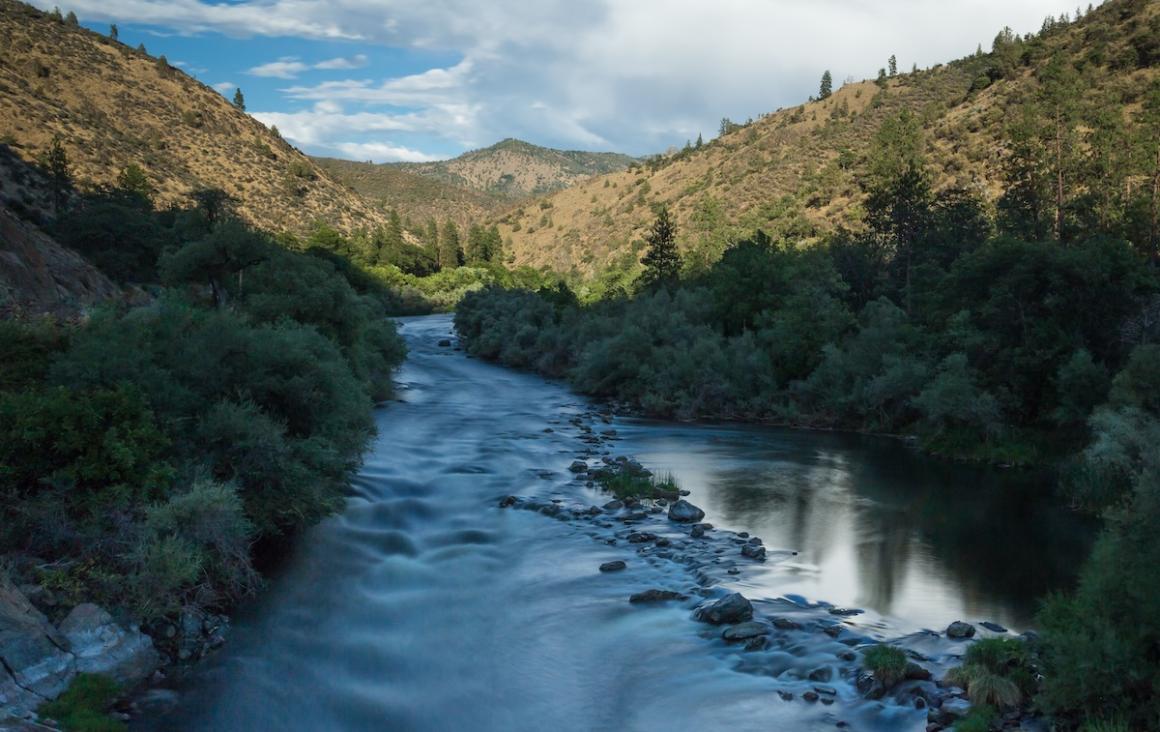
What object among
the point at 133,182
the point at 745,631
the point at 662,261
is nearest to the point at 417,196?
the point at 133,182

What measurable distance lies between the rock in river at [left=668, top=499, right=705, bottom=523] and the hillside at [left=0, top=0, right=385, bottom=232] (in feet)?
200

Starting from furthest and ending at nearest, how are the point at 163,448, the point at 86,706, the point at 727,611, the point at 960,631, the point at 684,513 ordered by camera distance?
the point at 684,513 < the point at 163,448 < the point at 727,611 < the point at 960,631 < the point at 86,706

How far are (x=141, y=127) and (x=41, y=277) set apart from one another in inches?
2993

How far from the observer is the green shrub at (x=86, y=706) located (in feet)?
33.2

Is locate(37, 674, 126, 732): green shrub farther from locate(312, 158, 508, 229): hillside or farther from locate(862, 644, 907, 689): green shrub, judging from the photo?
locate(312, 158, 508, 229): hillside

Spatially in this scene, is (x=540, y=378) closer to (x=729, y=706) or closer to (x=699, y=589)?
(x=699, y=589)

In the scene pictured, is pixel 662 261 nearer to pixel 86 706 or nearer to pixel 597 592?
pixel 597 592

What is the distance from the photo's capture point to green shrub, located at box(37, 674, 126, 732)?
10125 millimetres

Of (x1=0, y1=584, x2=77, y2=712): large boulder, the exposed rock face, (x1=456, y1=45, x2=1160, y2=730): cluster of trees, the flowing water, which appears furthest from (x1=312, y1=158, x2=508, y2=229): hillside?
(x1=0, y1=584, x2=77, y2=712): large boulder

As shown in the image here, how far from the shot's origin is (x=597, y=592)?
1639 centimetres

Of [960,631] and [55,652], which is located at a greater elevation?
[55,652]

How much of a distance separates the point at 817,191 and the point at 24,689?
71.9 metres

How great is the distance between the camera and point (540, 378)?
4897 centimetres

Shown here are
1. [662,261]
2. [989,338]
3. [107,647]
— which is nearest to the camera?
[107,647]
